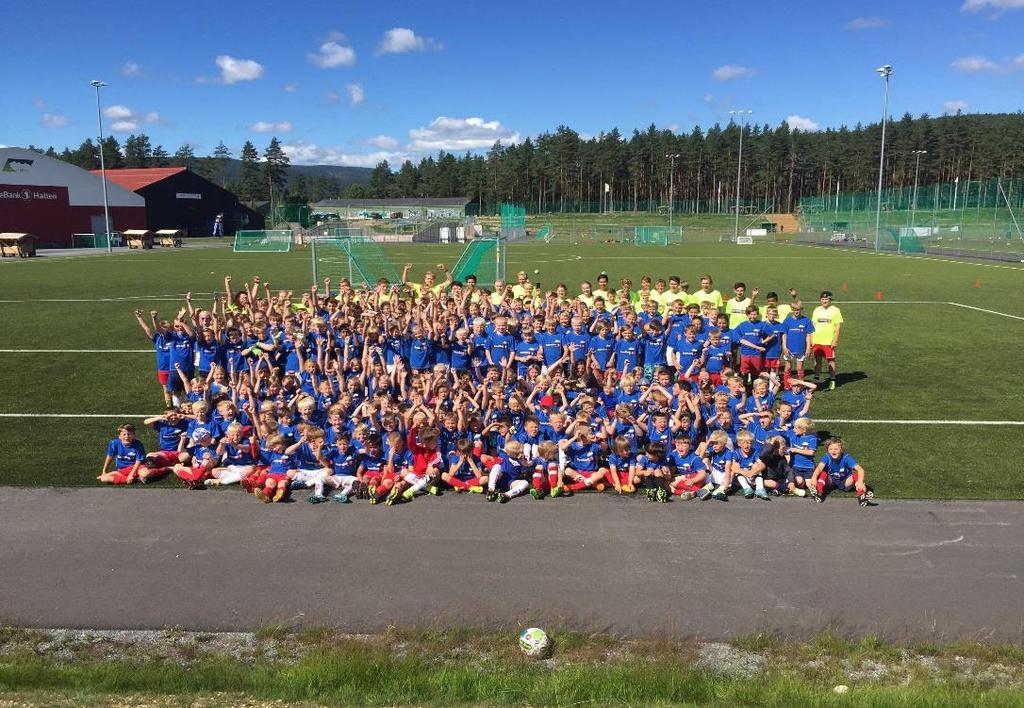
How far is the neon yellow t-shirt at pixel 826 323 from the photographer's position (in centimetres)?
1287

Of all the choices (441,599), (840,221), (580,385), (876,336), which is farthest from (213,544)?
(840,221)

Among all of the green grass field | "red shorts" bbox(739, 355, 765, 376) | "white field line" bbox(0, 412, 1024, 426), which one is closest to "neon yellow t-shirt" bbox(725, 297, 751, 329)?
"red shorts" bbox(739, 355, 765, 376)

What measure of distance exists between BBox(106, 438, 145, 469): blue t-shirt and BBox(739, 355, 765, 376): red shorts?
29.7 ft

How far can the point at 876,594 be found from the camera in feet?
19.7

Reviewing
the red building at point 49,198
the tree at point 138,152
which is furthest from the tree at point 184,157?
the red building at point 49,198

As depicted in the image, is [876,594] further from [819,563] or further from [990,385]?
[990,385]

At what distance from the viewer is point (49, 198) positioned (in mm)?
59656

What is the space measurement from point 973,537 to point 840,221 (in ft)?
224

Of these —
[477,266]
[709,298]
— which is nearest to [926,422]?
[709,298]

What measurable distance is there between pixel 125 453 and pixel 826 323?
36.4ft

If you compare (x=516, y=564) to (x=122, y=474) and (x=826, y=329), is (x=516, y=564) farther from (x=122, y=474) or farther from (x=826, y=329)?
(x=826, y=329)

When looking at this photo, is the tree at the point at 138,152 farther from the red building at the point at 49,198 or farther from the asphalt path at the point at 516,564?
the asphalt path at the point at 516,564

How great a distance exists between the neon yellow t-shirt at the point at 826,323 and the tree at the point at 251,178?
5325 inches

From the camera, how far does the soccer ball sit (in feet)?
16.8
